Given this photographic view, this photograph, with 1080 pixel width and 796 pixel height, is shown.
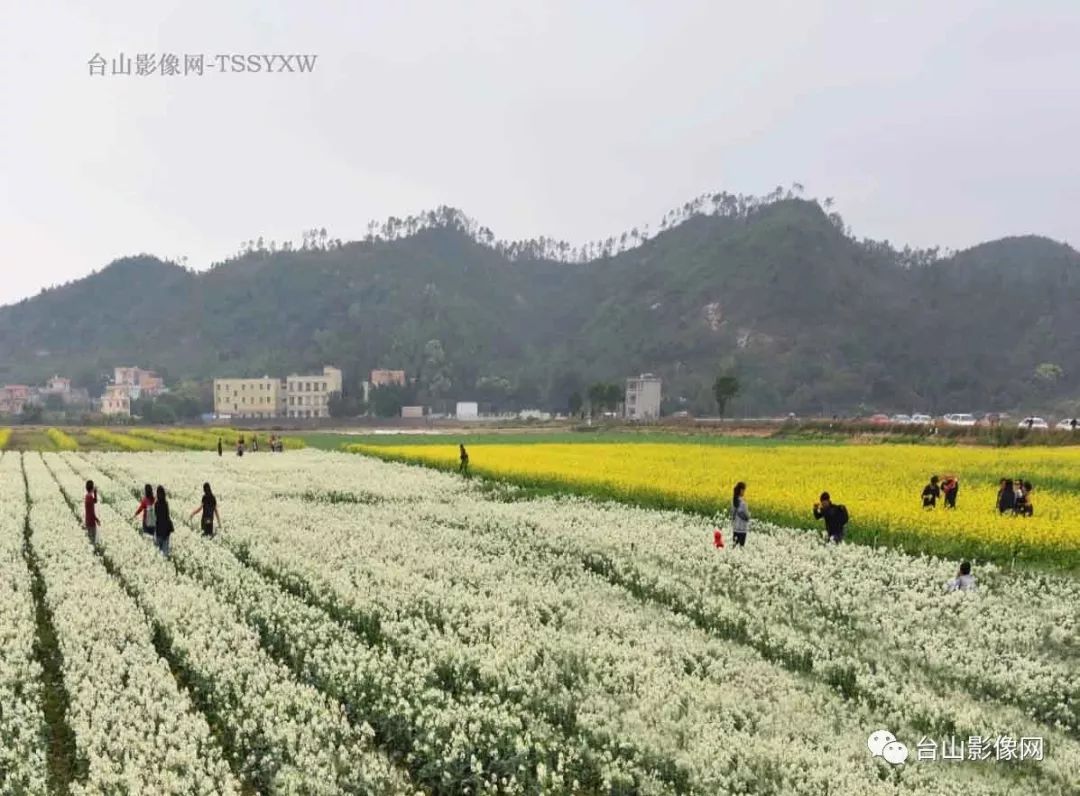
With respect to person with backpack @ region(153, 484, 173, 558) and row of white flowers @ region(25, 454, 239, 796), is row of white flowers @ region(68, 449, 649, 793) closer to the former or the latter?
row of white flowers @ region(25, 454, 239, 796)

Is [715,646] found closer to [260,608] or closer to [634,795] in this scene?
[634,795]

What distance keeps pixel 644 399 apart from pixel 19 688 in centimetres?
16153

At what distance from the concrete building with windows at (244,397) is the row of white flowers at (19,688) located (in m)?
181

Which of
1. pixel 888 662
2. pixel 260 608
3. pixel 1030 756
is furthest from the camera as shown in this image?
pixel 260 608

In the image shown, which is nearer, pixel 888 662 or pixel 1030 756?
pixel 1030 756

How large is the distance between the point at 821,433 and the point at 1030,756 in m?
71.2

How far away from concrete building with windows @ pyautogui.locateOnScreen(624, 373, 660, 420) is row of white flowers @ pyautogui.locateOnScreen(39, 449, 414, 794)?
150206 mm

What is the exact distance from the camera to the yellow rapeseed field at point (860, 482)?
2205 centimetres

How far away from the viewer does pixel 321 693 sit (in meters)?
12.3

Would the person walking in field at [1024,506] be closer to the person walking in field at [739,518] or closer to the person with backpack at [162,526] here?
the person walking in field at [739,518]

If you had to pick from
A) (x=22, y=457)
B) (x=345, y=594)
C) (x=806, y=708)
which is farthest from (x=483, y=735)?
(x=22, y=457)

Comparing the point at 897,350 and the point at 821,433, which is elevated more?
the point at 897,350

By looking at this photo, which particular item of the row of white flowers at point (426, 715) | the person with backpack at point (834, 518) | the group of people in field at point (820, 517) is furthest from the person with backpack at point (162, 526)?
the person with backpack at point (834, 518)

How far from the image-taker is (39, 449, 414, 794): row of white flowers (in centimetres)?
959
